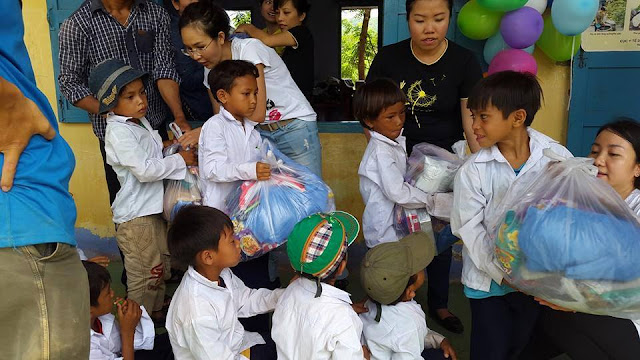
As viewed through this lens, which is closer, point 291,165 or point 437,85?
point 291,165

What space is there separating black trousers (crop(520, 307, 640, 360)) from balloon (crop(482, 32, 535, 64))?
173 centimetres

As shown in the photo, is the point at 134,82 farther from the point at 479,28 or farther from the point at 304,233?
the point at 479,28

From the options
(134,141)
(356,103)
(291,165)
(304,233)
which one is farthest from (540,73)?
(134,141)

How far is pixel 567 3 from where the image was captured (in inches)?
113

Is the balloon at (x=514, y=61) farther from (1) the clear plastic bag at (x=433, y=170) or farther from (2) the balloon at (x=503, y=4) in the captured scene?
(1) the clear plastic bag at (x=433, y=170)

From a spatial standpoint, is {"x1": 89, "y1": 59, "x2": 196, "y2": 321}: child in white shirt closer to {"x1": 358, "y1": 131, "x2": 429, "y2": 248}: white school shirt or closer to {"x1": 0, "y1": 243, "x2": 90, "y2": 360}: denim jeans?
{"x1": 358, "y1": 131, "x2": 429, "y2": 248}: white school shirt

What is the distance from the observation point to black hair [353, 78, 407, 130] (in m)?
2.54

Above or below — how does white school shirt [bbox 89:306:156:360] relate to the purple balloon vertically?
below

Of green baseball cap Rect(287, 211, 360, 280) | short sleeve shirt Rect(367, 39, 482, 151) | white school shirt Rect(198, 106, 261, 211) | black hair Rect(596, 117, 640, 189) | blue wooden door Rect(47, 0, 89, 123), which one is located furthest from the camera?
blue wooden door Rect(47, 0, 89, 123)

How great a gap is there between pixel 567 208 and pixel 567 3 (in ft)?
5.44

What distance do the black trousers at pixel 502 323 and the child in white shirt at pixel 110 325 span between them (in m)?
1.37

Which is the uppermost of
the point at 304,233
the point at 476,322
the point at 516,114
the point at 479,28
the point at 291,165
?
the point at 479,28

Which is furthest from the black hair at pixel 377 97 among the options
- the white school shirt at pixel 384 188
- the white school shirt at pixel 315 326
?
the white school shirt at pixel 315 326

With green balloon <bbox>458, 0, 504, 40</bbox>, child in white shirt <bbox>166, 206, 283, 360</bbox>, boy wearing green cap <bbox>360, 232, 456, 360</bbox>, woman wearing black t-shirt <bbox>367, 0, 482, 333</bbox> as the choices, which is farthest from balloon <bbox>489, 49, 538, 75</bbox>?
child in white shirt <bbox>166, 206, 283, 360</bbox>
